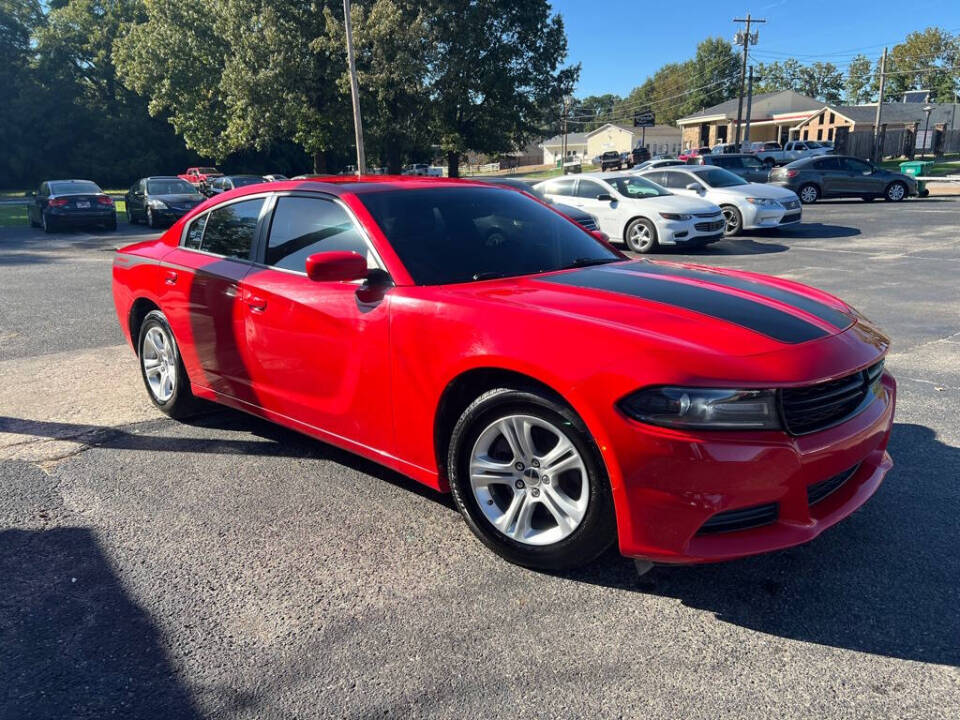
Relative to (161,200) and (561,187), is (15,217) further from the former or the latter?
(561,187)

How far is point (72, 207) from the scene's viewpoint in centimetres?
2133

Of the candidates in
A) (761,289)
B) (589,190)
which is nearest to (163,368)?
(761,289)

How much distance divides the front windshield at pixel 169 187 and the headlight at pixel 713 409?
23416mm

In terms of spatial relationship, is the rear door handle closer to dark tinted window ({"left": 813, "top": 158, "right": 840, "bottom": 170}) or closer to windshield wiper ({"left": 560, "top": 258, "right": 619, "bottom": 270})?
windshield wiper ({"left": 560, "top": 258, "right": 619, "bottom": 270})

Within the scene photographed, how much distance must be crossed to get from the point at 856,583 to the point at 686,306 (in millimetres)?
1307

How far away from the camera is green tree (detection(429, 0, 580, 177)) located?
34.6 m

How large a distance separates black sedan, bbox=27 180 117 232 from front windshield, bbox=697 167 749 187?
1684 centimetres

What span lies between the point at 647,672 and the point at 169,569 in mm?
2071

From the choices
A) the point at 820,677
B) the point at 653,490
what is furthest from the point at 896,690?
the point at 653,490

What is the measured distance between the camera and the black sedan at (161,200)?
22.5 m

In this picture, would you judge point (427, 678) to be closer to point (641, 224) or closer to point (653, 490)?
point (653, 490)

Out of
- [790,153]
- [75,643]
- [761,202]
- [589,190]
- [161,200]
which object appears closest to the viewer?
[75,643]

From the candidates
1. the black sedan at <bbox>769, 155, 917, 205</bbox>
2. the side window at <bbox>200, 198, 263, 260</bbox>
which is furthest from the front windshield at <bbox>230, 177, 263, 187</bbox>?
the side window at <bbox>200, 198, 263, 260</bbox>

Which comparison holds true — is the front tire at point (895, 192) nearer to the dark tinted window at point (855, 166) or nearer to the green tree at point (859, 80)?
the dark tinted window at point (855, 166)
